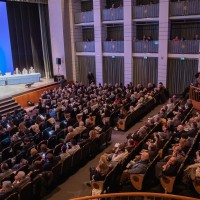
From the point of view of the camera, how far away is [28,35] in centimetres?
2191

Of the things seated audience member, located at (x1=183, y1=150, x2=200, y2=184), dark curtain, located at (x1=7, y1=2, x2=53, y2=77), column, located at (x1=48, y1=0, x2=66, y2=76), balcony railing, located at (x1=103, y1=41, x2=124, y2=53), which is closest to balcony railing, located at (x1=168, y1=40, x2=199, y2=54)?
balcony railing, located at (x1=103, y1=41, x2=124, y2=53)

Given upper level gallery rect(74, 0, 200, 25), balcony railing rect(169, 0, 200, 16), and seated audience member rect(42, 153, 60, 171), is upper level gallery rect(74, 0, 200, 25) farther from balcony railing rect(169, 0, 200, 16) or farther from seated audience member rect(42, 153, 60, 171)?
seated audience member rect(42, 153, 60, 171)

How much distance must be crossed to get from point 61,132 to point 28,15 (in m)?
13.9

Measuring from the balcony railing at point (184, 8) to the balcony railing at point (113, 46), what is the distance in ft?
13.0

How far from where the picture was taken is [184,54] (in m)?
16.9

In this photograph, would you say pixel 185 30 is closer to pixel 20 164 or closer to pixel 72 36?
pixel 72 36

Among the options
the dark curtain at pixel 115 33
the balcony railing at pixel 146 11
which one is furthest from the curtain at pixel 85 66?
the balcony railing at pixel 146 11

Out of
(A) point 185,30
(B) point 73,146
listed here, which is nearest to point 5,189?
(B) point 73,146

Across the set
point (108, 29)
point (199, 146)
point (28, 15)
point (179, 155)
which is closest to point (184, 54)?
point (108, 29)

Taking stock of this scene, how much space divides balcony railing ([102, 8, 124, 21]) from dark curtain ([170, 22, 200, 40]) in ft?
11.3

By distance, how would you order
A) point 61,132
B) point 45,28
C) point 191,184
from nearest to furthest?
point 191,184, point 61,132, point 45,28

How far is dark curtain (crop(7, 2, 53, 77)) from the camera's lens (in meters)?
21.1

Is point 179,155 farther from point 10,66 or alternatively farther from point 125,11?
point 10,66

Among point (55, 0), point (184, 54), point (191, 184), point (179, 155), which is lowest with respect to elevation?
point (191, 184)
